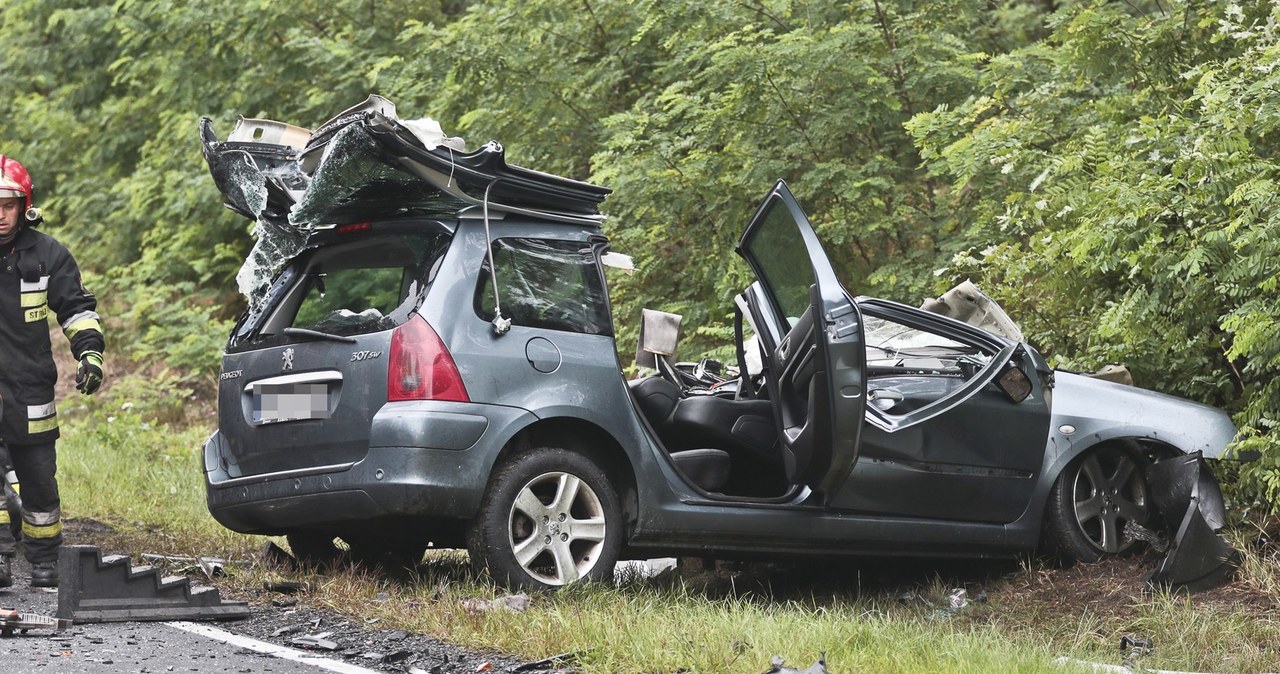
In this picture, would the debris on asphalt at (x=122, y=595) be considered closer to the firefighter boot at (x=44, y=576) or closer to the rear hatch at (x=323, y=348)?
the rear hatch at (x=323, y=348)

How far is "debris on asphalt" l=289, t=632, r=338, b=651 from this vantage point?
15.8 ft

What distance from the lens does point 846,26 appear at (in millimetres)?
9766

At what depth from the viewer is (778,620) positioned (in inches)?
198

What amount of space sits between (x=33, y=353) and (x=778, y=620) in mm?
3587

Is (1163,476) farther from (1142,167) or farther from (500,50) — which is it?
(500,50)

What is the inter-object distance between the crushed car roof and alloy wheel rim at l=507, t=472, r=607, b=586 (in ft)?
3.73

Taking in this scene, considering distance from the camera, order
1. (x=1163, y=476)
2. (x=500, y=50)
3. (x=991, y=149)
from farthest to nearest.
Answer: (x=500, y=50)
(x=991, y=149)
(x=1163, y=476)

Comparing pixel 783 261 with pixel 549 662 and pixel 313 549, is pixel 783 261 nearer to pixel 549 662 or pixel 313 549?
pixel 549 662

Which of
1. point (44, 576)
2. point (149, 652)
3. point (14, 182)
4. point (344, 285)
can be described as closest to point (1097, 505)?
point (344, 285)

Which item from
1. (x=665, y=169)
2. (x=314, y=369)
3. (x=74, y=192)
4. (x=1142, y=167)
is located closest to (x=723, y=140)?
(x=665, y=169)

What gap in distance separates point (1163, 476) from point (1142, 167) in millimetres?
1605

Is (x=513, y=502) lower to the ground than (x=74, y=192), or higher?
lower

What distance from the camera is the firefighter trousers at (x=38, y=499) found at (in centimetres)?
634

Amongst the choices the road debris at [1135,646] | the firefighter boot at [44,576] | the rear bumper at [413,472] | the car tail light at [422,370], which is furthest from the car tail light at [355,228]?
the road debris at [1135,646]
